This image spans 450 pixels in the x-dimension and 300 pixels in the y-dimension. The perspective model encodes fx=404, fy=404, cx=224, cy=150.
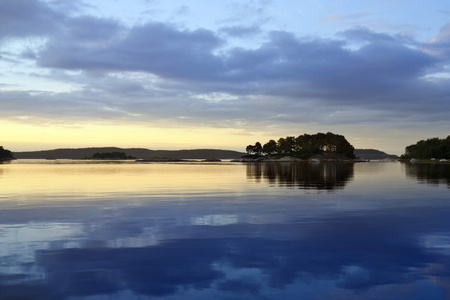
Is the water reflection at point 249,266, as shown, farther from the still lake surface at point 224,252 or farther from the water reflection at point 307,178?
the water reflection at point 307,178

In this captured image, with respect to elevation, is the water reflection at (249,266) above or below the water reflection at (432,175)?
below

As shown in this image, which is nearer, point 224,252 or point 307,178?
point 224,252

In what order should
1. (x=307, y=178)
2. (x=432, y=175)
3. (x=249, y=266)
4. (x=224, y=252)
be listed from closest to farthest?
1. (x=249, y=266)
2. (x=224, y=252)
3. (x=307, y=178)
4. (x=432, y=175)

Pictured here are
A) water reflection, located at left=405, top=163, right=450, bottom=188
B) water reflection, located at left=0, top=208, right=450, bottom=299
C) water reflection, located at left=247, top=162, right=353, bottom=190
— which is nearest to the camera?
water reflection, located at left=0, top=208, right=450, bottom=299

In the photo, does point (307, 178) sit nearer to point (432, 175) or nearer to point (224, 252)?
point (432, 175)

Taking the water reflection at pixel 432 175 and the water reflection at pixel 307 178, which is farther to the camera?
the water reflection at pixel 432 175

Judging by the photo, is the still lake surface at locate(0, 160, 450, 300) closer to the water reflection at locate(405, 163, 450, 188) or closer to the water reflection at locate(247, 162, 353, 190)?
the water reflection at locate(247, 162, 353, 190)

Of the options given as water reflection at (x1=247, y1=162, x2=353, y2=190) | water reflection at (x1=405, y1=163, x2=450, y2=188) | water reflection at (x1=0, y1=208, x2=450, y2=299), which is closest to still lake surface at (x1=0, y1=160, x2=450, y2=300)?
water reflection at (x1=0, y1=208, x2=450, y2=299)

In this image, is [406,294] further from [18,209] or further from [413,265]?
[18,209]

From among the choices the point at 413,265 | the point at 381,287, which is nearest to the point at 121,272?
the point at 381,287

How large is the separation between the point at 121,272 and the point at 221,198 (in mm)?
21089

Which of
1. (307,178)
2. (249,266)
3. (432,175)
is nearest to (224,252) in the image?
(249,266)

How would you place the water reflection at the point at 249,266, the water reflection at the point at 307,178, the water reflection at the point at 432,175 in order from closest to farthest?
1. the water reflection at the point at 249,266
2. the water reflection at the point at 307,178
3. the water reflection at the point at 432,175

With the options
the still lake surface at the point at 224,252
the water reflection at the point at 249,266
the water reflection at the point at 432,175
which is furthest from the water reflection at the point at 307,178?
the water reflection at the point at 249,266
